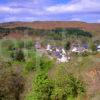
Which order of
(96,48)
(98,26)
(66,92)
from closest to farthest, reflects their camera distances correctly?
1. (66,92)
2. (96,48)
3. (98,26)

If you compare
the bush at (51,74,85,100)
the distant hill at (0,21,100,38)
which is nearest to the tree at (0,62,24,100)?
the bush at (51,74,85,100)

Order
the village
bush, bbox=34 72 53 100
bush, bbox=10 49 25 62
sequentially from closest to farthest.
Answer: bush, bbox=34 72 53 100, the village, bush, bbox=10 49 25 62

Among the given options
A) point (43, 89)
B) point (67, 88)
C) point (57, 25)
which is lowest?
point (57, 25)

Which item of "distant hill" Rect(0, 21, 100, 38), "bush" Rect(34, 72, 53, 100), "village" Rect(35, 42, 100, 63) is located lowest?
"village" Rect(35, 42, 100, 63)

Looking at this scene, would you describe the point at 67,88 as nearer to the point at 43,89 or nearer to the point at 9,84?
the point at 43,89

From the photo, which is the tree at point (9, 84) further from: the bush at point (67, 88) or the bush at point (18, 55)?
the bush at point (18, 55)

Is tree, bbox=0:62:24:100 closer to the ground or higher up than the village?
higher up

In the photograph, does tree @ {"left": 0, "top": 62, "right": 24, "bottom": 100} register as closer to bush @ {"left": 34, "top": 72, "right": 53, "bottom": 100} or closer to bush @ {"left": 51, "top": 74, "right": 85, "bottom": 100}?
bush @ {"left": 34, "top": 72, "right": 53, "bottom": 100}

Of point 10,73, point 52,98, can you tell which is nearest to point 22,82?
point 10,73

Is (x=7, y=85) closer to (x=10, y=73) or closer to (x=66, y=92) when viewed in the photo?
(x=10, y=73)

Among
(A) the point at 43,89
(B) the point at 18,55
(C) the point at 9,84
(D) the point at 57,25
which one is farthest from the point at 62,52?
(D) the point at 57,25

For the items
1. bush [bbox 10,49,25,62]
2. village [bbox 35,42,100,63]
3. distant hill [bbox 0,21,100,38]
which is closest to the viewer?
village [bbox 35,42,100,63]
